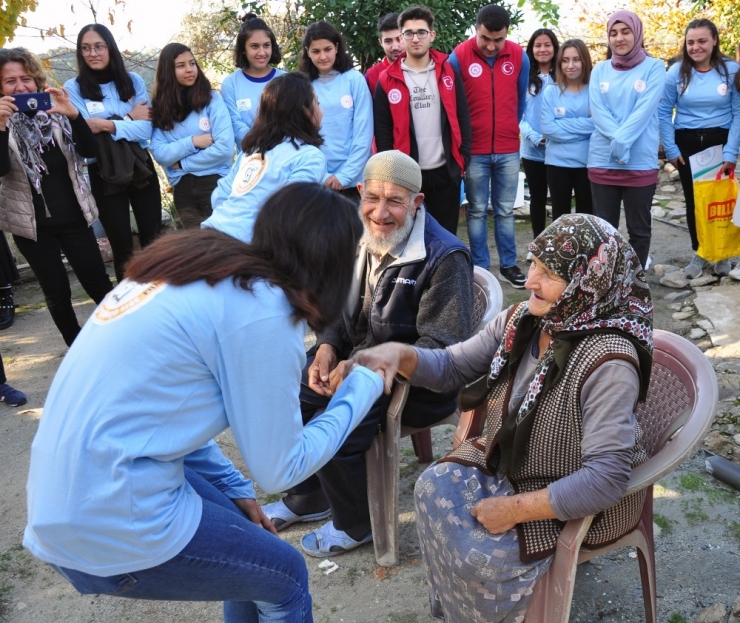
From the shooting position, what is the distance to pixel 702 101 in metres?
5.18

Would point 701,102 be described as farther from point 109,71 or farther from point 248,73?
point 109,71

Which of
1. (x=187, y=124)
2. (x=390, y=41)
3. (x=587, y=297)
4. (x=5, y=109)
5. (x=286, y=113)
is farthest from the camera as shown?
(x=390, y=41)

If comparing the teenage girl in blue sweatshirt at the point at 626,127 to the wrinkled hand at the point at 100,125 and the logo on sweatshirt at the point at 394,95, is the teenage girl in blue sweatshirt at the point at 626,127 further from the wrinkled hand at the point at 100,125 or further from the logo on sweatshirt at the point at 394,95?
the wrinkled hand at the point at 100,125

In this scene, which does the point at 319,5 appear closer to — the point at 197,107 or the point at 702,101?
the point at 197,107

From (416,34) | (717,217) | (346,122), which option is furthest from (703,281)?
(346,122)

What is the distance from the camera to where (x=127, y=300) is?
61.7 inches

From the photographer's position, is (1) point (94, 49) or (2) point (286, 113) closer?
(2) point (286, 113)

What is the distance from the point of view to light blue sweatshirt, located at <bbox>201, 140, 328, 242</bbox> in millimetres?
3574

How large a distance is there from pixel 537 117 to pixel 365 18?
2.21m

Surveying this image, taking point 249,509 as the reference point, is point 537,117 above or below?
above

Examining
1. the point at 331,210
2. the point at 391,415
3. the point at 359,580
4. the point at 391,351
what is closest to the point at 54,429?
the point at 331,210

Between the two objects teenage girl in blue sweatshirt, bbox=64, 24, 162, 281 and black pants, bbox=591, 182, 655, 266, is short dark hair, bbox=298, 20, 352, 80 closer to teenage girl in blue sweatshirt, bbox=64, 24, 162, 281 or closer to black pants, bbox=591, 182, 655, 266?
teenage girl in blue sweatshirt, bbox=64, 24, 162, 281

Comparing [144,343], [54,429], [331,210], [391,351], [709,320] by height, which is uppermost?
[331,210]

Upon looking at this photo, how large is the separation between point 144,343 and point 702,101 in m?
4.96
